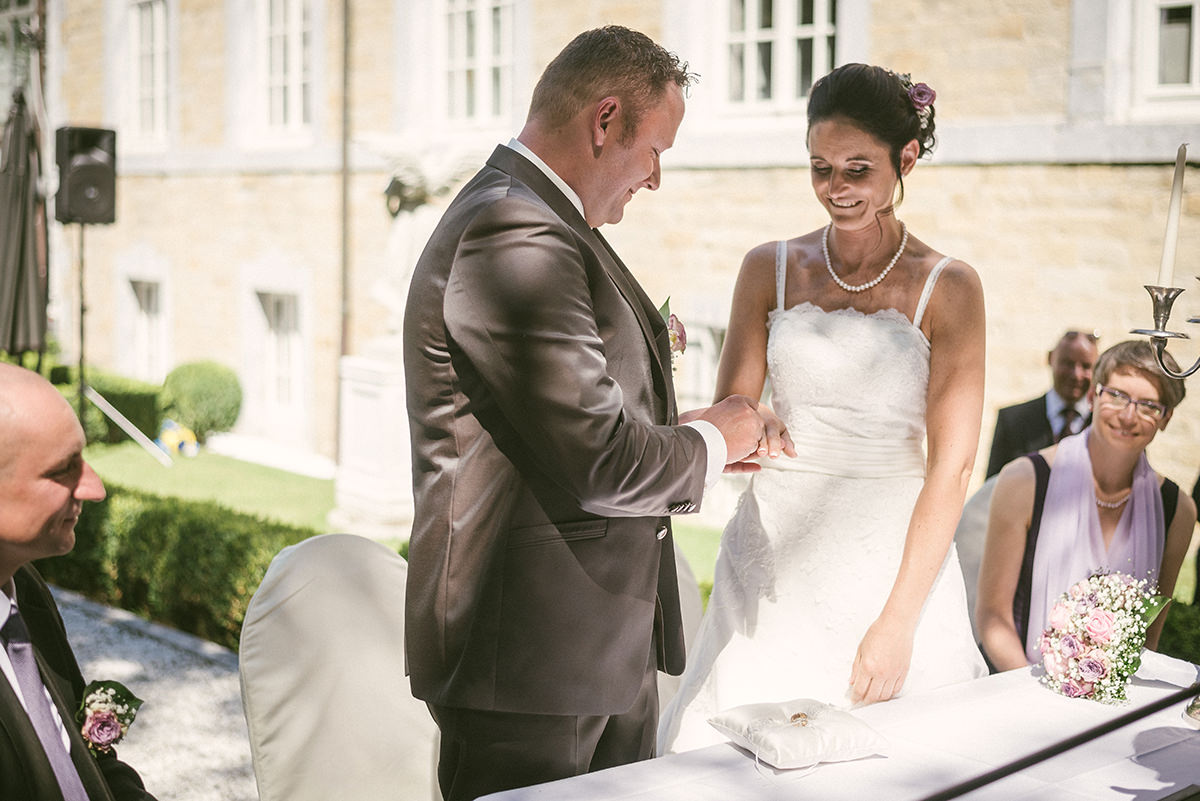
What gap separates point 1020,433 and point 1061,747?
3309 millimetres

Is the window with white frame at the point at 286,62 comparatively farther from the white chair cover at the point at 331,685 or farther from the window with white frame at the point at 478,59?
the white chair cover at the point at 331,685

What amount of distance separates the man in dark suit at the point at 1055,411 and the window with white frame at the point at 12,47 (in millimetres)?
15481

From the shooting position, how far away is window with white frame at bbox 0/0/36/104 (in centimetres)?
1658

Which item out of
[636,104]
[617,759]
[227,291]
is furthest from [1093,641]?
[227,291]

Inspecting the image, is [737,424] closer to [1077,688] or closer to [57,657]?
[1077,688]

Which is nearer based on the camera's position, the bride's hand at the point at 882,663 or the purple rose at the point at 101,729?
the purple rose at the point at 101,729

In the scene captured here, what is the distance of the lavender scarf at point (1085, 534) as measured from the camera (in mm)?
3406

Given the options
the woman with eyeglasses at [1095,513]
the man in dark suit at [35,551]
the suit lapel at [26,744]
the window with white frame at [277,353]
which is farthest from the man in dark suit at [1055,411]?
the window with white frame at [277,353]

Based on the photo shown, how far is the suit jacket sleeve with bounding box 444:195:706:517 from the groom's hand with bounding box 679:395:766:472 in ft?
0.90

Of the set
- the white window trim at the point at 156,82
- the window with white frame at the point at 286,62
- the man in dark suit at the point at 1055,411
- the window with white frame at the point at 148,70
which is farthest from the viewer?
the window with white frame at the point at 148,70

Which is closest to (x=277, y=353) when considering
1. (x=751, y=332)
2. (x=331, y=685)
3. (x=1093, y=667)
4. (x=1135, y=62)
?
(x=1135, y=62)

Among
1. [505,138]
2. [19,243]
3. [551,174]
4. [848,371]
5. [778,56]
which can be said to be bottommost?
[848,371]

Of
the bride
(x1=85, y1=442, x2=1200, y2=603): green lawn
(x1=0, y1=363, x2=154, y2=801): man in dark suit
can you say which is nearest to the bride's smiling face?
the bride

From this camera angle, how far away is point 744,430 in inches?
87.4
